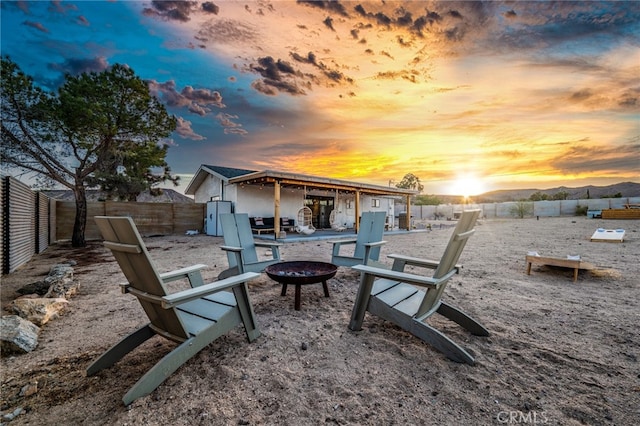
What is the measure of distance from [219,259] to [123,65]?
7426 mm

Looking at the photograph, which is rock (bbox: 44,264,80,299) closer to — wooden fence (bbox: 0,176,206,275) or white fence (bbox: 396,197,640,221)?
wooden fence (bbox: 0,176,206,275)

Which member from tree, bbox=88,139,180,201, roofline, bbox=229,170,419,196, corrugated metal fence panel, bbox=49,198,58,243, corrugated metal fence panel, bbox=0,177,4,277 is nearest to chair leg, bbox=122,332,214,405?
corrugated metal fence panel, bbox=0,177,4,277

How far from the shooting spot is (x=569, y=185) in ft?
186

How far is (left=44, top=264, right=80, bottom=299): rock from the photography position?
3.36 meters

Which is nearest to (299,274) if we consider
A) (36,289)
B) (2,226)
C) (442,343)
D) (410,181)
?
(442,343)

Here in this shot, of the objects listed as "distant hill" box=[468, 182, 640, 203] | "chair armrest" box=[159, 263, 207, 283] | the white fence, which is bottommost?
"chair armrest" box=[159, 263, 207, 283]

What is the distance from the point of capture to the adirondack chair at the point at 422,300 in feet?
6.27

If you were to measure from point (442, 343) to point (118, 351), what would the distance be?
2.31 m

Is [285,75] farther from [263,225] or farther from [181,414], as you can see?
Answer: [181,414]

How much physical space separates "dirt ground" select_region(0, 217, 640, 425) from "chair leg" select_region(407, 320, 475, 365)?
0.06 m

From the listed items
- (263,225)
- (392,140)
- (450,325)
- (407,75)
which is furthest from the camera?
(263,225)

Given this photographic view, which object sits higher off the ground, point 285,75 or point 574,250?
point 285,75

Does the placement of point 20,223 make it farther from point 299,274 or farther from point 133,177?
point 133,177

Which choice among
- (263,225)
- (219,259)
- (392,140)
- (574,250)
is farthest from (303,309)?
(263,225)
